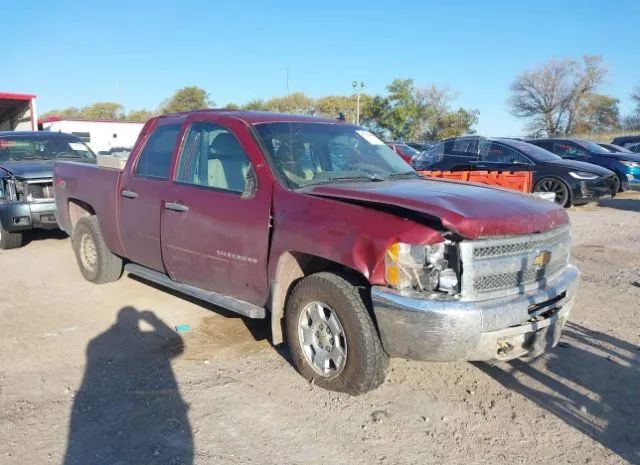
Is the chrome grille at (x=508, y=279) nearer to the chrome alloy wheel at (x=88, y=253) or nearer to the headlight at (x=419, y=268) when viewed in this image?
the headlight at (x=419, y=268)

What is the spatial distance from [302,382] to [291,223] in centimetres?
111

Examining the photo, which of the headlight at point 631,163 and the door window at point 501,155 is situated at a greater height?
the door window at point 501,155

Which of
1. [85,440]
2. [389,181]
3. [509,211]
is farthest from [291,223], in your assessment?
[85,440]

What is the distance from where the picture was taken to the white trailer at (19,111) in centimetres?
2460

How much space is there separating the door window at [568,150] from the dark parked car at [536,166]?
3.07 m

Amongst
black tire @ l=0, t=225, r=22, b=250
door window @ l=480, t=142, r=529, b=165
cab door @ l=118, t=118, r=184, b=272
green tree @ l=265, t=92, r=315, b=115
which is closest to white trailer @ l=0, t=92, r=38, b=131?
green tree @ l=265, t=92, r=315, b=115

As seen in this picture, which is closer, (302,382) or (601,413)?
(601,413)

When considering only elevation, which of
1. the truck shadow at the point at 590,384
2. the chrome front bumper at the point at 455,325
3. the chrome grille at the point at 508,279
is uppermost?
the chrome grille at the point at 508,279

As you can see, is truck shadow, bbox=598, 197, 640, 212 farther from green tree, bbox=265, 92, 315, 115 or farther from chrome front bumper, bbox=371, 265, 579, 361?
chrome front bumper, bbox=371, 265, 579, 361

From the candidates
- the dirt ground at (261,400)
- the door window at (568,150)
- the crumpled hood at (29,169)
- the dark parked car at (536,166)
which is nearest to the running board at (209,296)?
the dirt ground at (261,400)

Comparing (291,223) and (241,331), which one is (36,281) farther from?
(291,223)

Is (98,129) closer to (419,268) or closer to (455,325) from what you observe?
(419,268)

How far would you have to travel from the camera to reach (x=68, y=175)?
6.41 metres

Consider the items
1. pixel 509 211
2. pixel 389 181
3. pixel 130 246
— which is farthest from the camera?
pixel 130 246
